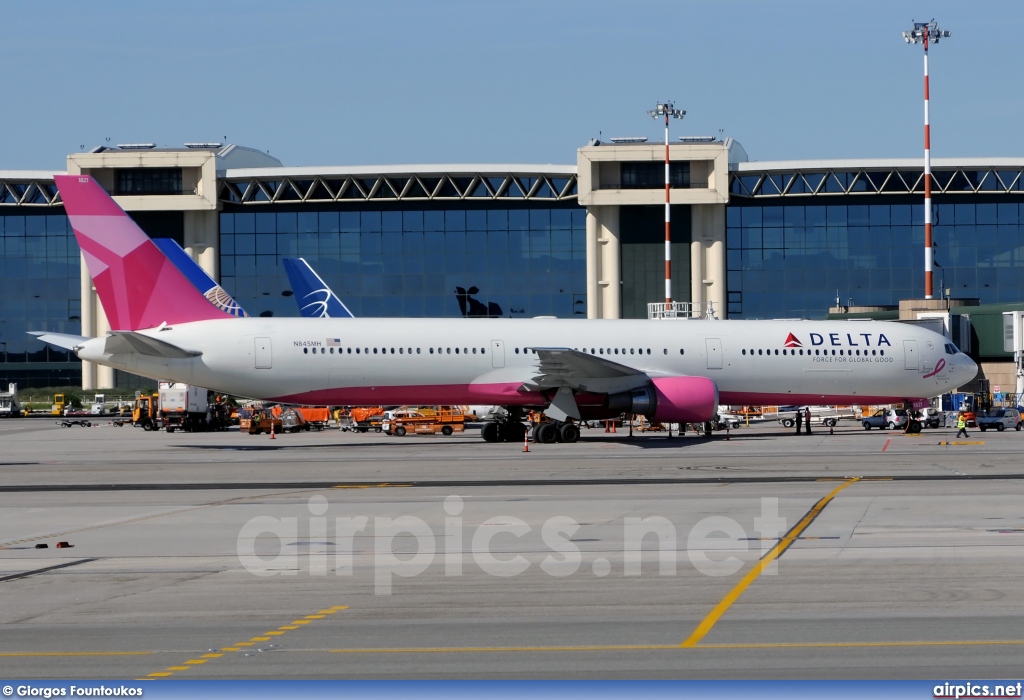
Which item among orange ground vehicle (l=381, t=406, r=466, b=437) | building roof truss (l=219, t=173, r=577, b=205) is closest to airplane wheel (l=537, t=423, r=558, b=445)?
orange ground vehicle (l=381, t=406, r=466, b=437)

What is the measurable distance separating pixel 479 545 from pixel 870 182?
6721 cm

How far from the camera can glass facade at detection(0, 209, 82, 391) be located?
8181 cm

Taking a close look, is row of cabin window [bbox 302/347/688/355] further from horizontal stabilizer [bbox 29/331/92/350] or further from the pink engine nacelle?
horizontal stabilizer [bbox 29/331/92/350]

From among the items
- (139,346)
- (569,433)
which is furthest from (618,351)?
(139,346)

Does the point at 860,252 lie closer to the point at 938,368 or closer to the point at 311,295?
the point at 938,368

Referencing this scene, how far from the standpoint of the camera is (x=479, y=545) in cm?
1488

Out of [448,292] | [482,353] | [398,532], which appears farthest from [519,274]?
[398,532]

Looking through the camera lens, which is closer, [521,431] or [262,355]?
[262,355]

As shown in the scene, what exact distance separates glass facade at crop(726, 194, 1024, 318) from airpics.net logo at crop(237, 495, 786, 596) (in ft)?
201

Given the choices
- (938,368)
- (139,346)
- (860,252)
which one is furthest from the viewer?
(860,252)

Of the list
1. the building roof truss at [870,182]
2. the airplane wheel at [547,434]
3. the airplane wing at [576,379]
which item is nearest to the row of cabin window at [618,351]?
the airplane wing at [576,379]

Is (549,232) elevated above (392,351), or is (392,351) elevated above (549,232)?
(549,232)

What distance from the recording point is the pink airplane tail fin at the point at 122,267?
37000 mm

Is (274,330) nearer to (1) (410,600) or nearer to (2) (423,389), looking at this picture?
(2) (423,389)
